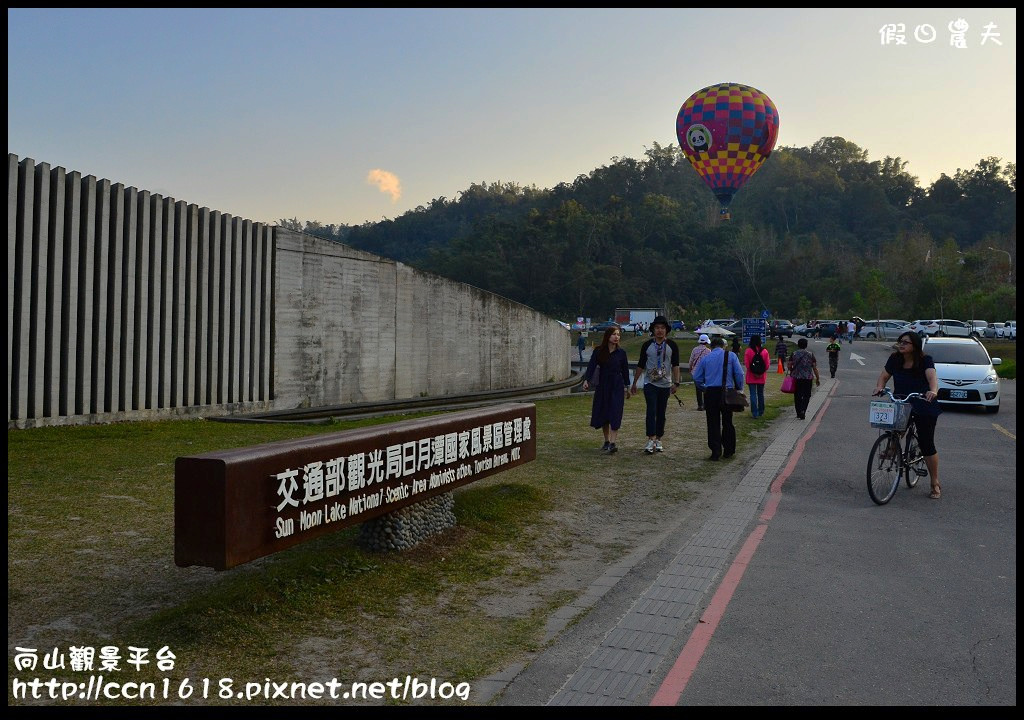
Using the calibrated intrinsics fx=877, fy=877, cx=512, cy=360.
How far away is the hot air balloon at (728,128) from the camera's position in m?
40.5

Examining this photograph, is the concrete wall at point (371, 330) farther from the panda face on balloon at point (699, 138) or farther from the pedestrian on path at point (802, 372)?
the panda face on balloon at point (699, 138)

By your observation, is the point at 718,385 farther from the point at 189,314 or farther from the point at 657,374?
the point at 189,314

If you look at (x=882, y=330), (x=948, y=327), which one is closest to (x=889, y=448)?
(x=948, y=327)

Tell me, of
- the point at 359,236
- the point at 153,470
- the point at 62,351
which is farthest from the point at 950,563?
the point at 359,236

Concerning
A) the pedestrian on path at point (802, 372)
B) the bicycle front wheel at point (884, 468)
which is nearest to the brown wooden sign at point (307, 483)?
the bicycle front wheel at point (884, 468)

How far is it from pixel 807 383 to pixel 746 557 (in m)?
10.9

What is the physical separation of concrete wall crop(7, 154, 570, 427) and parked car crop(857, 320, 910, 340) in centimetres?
5323

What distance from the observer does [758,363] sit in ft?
56.6

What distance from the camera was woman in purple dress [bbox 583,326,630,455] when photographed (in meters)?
12.1

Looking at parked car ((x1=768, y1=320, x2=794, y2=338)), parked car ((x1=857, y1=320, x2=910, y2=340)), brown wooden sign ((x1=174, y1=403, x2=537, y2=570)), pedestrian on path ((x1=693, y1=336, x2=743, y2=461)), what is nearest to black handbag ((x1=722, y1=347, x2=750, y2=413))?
pedestrian on path ((x1=693, y1=336, x2=743, y2=461))

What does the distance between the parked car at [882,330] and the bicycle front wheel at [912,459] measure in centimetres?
5927

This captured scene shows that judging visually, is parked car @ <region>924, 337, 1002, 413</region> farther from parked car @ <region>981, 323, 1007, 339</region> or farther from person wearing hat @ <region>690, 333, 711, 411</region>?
parked car @ <region>981, 323, 1007, 339</region>

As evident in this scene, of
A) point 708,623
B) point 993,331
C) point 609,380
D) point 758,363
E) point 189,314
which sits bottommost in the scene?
point 708,623

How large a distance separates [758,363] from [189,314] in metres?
10.6
